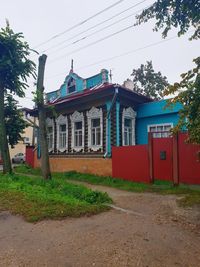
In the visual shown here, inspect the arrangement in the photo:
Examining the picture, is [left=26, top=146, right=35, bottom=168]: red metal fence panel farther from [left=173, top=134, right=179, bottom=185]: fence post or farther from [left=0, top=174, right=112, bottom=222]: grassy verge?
[left=173, top=134, right=179, bottom=185]: fence post

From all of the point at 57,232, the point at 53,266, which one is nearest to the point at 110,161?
the point at 57,232

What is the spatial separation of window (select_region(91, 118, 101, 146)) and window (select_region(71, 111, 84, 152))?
2.66ft

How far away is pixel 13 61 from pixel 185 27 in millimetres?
9722

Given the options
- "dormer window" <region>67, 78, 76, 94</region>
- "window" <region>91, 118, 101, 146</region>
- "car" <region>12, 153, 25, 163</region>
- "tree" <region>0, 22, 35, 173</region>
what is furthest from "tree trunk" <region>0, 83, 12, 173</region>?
"car" <region>12, 153, 25, 163</region>

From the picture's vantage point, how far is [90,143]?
1586 cm

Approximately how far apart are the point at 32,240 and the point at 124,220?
2.14 metres

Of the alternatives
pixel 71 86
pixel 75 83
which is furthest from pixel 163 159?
pixel 71 86

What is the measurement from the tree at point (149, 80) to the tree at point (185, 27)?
3215 cm

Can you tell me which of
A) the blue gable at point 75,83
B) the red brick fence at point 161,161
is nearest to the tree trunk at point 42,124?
the red brick fence at point 161,161

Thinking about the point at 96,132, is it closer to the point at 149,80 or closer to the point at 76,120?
the point at 76,120

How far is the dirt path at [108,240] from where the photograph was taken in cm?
405

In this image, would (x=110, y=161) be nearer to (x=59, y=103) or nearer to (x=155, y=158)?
(x=155, y=158)

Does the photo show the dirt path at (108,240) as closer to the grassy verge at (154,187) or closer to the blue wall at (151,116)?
the grassy verge at (154,187)

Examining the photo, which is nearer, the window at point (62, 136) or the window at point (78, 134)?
the window at point (78, 134)
